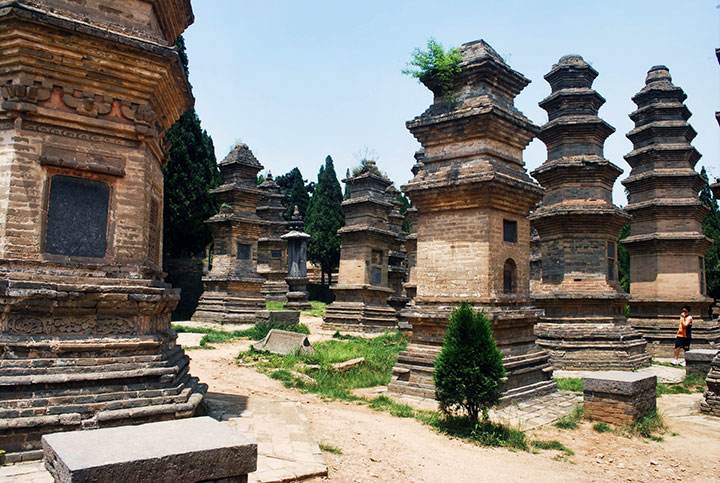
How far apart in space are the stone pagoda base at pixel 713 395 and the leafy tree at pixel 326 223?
33.2m

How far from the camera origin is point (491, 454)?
750 centimetres

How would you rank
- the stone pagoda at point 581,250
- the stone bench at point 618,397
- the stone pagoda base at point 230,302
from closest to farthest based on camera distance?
the stone bench at point 618,397, the stone pagoda at point 581,250, the stone pagoda base at point 230,302

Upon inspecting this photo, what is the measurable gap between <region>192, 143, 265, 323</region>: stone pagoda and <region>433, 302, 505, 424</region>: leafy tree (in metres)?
15.0

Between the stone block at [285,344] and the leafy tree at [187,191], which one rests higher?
the leafy tree at [187,191]

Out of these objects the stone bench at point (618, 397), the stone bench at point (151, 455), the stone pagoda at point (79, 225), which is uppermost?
the stone pagoda at point (79, 225)

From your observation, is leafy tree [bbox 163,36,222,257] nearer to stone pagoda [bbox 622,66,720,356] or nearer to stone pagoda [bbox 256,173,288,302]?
stone pagoda [bbox 256,173,288,302]

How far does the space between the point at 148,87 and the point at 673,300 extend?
1972cm

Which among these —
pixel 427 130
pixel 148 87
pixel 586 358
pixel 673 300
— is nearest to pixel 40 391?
pixel 148 87

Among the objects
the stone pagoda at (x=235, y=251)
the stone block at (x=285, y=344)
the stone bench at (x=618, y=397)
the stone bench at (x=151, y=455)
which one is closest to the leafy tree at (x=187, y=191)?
the stone pagoda at (x=235, y=251)

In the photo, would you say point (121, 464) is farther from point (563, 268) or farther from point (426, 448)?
point (563, 268)

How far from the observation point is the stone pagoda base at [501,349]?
35.8ft

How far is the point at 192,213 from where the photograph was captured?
85.8 feet

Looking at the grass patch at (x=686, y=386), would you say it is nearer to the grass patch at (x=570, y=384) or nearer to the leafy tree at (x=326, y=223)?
the grass patch at (x=570, y=384)

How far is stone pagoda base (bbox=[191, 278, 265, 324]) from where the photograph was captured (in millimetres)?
22453
